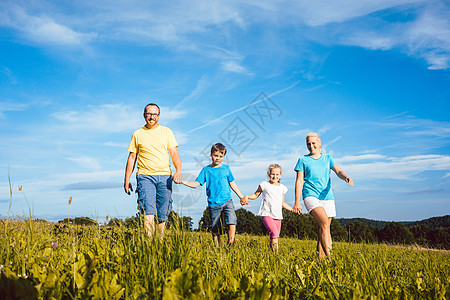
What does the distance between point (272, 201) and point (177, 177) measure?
7.10 ft

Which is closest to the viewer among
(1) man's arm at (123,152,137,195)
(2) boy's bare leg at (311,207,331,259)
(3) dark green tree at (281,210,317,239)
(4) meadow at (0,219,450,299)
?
(4) meadow at (0,219,450,299)

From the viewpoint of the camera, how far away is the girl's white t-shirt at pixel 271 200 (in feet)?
23.2

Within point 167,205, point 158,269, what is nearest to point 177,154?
point 167,205

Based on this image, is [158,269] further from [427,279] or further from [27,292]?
[427,279]

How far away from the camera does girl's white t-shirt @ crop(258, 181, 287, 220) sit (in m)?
7.06

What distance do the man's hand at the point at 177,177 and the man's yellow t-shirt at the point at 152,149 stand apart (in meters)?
0.16

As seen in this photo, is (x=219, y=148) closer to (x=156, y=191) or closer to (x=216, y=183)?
(x=216, y=183)

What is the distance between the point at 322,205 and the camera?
5957 mm

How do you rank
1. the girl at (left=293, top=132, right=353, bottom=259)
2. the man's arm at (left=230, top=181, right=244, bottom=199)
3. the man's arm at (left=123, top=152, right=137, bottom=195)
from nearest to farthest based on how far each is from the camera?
the girl at (left=293, top=132, right=353, bottom=259)
the man's arm at (left=123, top=152, right=137, bottom=195)
the man's arm at (left=230, top=181, right=244, bottom=199)

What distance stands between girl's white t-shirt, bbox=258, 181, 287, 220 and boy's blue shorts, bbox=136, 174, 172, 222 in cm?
208

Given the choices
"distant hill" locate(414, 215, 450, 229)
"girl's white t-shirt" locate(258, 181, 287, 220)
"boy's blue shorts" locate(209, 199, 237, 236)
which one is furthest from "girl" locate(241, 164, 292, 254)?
"distant hill" locate(414, 215, 450, 229)

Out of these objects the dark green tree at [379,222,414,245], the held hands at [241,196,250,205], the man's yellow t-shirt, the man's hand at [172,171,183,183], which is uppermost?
the man's yellow t-shirt

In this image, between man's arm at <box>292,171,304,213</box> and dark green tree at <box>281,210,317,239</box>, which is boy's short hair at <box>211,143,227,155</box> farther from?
dark green tree at <box>281,210,317,239</box>

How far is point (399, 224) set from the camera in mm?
32500
